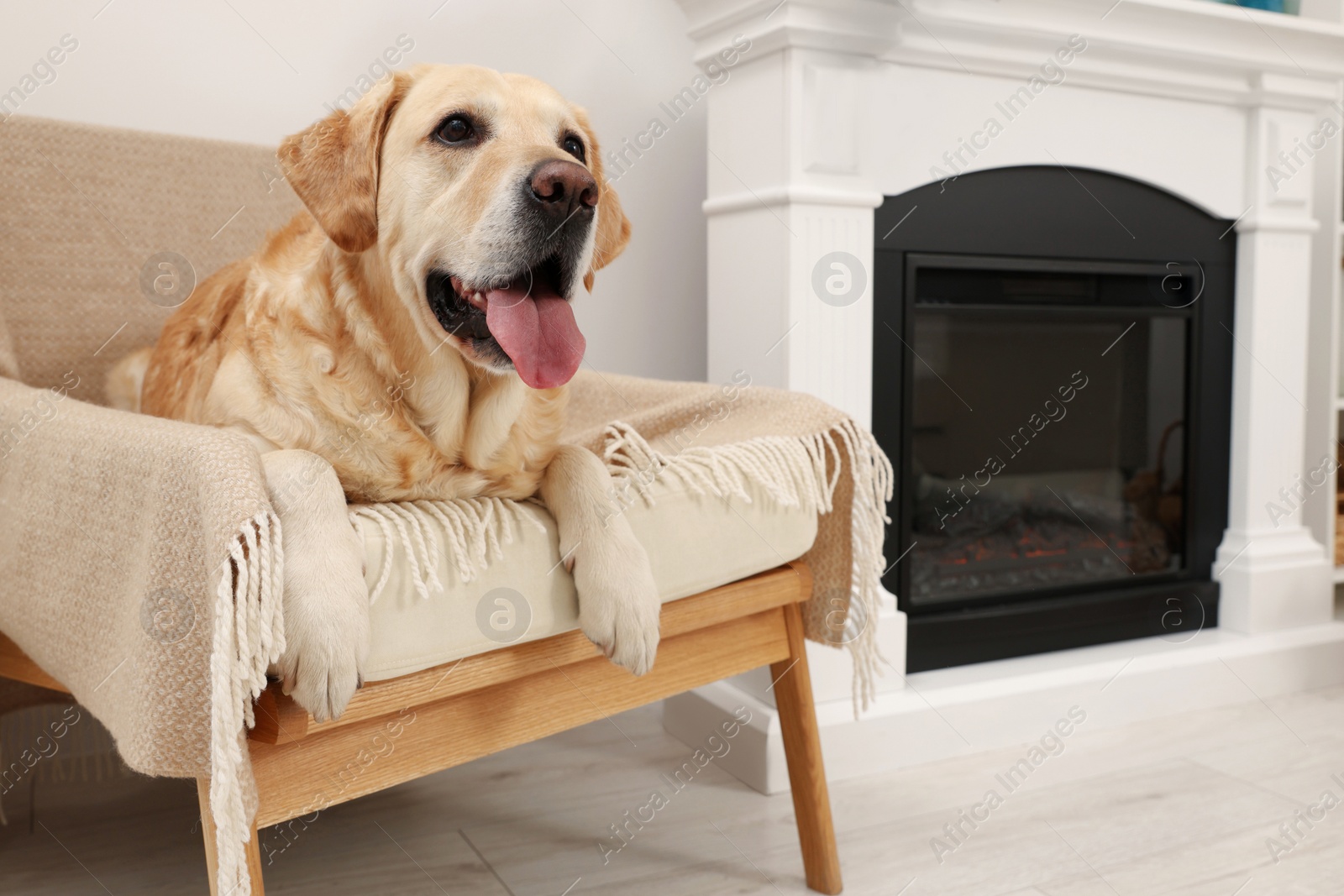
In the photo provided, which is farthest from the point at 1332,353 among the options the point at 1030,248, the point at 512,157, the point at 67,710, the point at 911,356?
the point at 67,710

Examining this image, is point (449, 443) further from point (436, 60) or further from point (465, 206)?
point (436, 60)

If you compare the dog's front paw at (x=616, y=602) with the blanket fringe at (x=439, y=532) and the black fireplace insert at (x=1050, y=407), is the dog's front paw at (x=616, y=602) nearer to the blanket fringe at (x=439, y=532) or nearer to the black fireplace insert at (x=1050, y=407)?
the blanket fringe at (x=439, y=532)

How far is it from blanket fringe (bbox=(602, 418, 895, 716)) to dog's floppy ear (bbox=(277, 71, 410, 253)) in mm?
374

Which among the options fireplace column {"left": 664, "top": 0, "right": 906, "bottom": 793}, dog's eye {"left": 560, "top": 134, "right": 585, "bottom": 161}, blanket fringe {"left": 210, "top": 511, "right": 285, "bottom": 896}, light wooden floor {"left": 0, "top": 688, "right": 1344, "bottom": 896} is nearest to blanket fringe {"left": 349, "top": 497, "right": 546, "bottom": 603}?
blanket fringe {"left": 210, "top": 511, "right": 285, "bottom": 896}

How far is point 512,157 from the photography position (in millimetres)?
952

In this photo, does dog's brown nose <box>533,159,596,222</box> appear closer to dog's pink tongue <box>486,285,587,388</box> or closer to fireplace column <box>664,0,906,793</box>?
dog's pink tongue <box>486,285,587,388</box>

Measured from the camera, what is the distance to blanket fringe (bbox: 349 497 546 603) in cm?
86

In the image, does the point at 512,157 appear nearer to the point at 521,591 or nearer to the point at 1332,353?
the point at 521,591

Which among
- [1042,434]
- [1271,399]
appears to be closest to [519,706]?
[1042,434]

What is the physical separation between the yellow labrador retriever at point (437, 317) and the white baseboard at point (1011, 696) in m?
0.76

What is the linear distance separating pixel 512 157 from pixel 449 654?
47 centimetres

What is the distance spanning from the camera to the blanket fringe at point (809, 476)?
3.63ft

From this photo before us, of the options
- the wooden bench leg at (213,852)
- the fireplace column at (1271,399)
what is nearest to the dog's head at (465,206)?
the wooden bench leg at (213,852)

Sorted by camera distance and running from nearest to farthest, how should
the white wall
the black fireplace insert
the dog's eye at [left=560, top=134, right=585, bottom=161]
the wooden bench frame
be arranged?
the wooden bench frame, the dog's eye at [left=560, top=134, right=585, bottom=161], the white wall, the black fireplace insert
